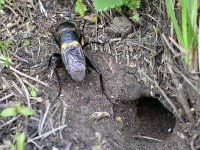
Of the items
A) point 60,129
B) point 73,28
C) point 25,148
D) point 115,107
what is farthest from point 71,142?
point 73,28

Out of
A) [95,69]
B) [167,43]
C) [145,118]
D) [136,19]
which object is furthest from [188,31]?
[145,118]

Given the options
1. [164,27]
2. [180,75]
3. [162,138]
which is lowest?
[162,138]

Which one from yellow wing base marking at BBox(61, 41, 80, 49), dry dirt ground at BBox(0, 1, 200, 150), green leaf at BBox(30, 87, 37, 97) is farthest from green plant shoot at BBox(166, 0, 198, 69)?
green leaf at BBox(30, 87, 37, 97)

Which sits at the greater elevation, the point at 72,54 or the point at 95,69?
the point at 72,54

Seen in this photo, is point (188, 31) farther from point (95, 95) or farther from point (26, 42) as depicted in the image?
point (26, 42)

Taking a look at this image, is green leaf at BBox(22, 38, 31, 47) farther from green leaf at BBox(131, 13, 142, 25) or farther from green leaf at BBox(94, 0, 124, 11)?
green leaf at BBox(131, 13, 142, 25)

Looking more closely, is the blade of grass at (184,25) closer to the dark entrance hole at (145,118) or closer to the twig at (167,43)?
the twig at (167,43)

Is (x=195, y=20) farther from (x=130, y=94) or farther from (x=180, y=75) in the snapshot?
(x=130, y=94)
